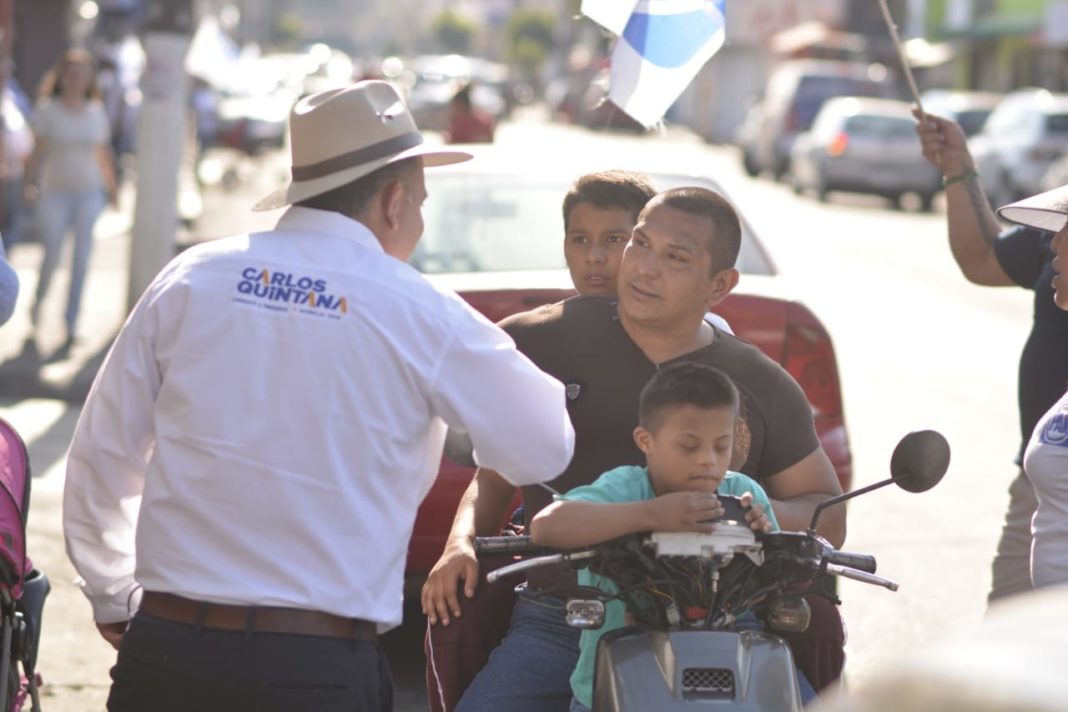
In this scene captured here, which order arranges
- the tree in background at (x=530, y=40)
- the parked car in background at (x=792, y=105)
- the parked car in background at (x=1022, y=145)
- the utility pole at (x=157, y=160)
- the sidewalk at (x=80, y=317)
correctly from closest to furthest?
1. the sidewalk at (x=80, y=317)
2. the utility pole at (x=157, y=160)
3. the parked car in background at (x=1022, y=145)
4. the parked car in background at (x=792, y=105)
5. the tree in background at (x=530, y=40)

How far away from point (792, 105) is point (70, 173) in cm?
2610

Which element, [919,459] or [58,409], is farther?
[58,409]

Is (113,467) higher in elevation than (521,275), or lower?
higher

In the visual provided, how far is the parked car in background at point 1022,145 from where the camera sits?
94.4 ft

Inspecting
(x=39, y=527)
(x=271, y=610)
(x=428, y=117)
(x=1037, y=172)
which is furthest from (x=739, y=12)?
(x=271, y=610)

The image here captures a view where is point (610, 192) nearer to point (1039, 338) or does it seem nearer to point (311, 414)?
point (1039, 338)

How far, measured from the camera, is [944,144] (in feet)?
18.4

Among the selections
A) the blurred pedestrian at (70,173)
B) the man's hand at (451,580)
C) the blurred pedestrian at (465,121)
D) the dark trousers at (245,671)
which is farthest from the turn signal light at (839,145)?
the dark trousers at (245,671)

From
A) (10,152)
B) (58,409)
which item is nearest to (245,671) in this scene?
(58,409)

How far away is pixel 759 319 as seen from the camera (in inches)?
263

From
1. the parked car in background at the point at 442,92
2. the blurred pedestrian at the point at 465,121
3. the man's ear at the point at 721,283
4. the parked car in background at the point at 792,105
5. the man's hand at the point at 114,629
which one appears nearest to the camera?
the man's hand at the point at 114,629

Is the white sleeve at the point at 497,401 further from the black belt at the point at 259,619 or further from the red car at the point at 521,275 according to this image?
the red car at the point at 521,275

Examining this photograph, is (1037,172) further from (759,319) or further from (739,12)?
(739,12)

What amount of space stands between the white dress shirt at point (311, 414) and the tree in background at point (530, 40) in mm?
116945
